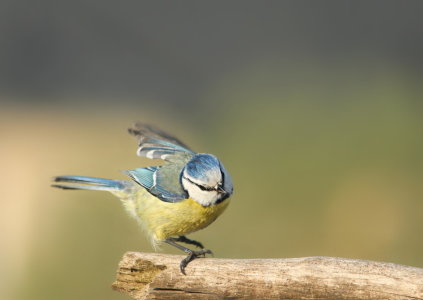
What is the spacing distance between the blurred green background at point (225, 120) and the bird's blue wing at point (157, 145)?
762mm

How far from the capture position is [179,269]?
2256mm

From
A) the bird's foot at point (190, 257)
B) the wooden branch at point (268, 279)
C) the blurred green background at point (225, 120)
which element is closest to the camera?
the wooden branch at point (268, 279)

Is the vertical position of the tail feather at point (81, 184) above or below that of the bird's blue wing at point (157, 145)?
below

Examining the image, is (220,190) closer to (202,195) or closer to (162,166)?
(202,195)

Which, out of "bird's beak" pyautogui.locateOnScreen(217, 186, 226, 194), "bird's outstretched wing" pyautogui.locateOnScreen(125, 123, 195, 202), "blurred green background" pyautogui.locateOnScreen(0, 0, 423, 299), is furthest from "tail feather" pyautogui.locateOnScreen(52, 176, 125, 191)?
"blurred green background" pyautogui.locateOnScreen(0, 0, 423, 299)

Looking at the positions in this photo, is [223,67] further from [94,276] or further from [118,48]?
[94,276]

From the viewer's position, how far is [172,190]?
261 cm

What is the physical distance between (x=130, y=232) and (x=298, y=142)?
1011mm

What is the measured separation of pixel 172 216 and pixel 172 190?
0.28 ft

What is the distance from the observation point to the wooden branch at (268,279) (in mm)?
2105

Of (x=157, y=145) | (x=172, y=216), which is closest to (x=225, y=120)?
(x=157, y=145)

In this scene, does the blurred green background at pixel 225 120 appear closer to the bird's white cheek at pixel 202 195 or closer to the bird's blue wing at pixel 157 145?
the bird's blue wing at pixel 157 145

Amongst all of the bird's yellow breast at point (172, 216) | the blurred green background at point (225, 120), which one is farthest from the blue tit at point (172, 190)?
the blurred green background at point (225, 120)

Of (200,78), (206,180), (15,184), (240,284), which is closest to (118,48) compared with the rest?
(200,78)
